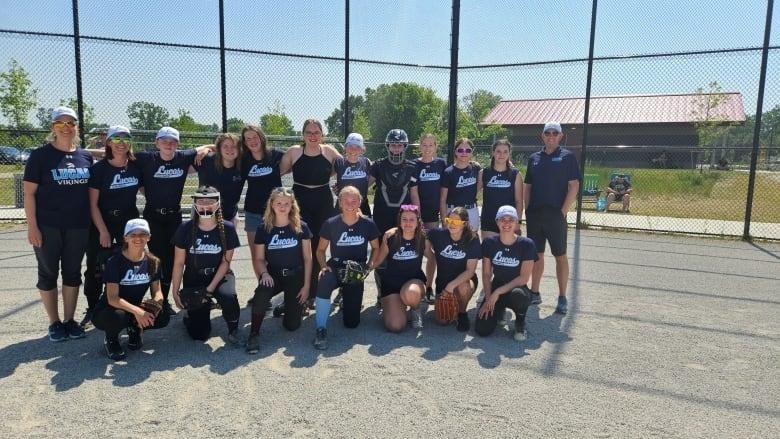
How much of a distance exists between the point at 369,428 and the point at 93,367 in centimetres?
212

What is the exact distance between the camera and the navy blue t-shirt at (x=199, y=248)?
4.31m

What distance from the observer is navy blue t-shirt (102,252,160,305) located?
12.9ft

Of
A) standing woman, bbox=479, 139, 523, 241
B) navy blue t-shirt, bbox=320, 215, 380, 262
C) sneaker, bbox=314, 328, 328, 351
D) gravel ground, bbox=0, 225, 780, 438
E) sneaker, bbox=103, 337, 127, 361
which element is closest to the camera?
gravel ground, bbox=0, 225, 780, 438

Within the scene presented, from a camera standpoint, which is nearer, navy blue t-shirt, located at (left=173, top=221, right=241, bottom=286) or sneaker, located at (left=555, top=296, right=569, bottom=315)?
navy blue t-shirt, located at (left=173, top=221, right=241, bottom=286)

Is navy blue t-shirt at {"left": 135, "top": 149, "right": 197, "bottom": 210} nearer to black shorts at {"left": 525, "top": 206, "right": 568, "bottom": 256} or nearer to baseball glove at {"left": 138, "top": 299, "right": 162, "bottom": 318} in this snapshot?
baseball glove at {"left": 138, "top": 299, "right": 162, "bottom": 318}

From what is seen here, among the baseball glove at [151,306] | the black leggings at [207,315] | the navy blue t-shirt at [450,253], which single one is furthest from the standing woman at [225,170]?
the navy blue t-shirt at [450,253]

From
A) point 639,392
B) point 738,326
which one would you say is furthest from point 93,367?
point 738,326

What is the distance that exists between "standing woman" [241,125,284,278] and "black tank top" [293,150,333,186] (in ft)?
0.69

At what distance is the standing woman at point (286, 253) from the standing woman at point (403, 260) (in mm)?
716

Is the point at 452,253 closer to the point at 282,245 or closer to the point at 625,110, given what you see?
the point at 282,245

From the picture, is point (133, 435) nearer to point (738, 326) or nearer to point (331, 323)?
point (331, 323)

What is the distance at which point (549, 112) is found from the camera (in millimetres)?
41688

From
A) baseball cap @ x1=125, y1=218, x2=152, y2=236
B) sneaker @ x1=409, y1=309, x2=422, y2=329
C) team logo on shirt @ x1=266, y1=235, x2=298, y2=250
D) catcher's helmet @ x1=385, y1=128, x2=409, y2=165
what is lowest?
sneaker @ x1=409, y1=309, x2=422, y2=329

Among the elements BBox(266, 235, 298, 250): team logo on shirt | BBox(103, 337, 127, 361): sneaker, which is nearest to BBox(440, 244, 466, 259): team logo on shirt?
BBox(266, 235, 298, 250): team logo on shirt
